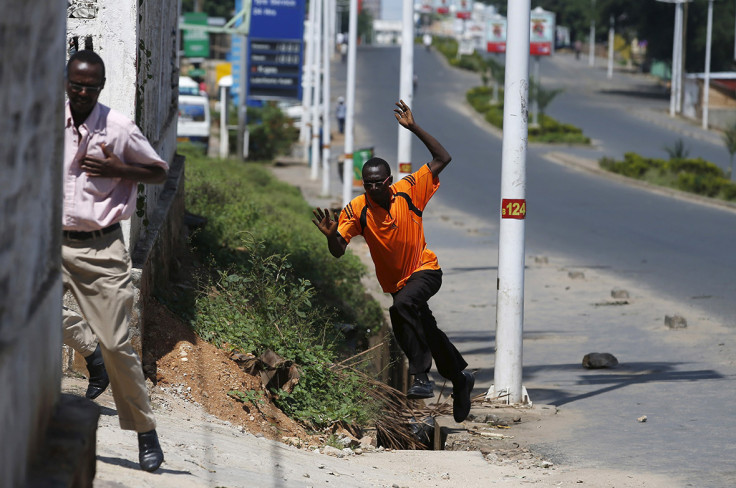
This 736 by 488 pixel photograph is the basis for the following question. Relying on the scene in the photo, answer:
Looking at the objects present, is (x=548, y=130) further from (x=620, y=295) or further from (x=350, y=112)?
(x=620, y=295)

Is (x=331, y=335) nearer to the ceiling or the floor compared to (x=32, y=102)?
nearer to the floor

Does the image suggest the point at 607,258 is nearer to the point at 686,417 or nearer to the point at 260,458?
the point at 686,417

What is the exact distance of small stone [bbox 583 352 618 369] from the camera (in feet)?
30.8

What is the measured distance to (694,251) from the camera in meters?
17.0

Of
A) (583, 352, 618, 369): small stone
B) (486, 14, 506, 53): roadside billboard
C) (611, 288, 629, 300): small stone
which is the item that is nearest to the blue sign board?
(611, 288, 629, 300): small stone

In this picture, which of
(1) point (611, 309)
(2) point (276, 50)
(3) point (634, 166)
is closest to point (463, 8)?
(2) point (276, 50)

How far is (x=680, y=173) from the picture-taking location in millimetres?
29766

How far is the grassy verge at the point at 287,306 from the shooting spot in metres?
7.59

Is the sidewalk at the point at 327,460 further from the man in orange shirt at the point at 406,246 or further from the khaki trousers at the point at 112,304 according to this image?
the man in orange shirt at the point at 406,246

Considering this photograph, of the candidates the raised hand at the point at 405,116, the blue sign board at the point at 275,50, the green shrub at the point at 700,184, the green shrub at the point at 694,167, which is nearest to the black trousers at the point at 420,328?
the raised hand at the point at 405,116

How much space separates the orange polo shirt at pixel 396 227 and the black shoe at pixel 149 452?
7.51 ft

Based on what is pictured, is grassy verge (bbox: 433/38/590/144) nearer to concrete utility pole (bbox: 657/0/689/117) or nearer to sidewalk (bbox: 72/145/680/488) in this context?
concrete utility pole (bbox: 657/0/689/117)

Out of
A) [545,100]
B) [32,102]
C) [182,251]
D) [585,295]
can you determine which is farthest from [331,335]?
[545,100]

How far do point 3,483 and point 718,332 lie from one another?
8.81m
